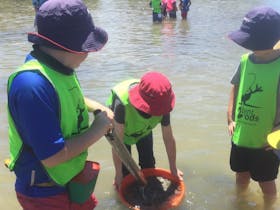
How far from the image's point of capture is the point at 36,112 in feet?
6.47

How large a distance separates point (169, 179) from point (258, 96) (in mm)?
1155

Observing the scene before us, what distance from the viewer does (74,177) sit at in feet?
7.70

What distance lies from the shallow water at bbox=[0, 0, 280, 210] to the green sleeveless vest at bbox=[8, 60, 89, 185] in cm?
167

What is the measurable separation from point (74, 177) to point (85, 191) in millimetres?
102

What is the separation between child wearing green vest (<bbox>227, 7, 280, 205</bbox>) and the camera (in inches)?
125

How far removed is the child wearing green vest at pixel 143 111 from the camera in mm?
3195

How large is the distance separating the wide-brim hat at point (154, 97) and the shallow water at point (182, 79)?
111 cm

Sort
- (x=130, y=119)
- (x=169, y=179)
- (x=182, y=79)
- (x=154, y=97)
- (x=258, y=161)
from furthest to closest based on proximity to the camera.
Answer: (x=182, y=79) < (x=169, y=179) < (x=130, y=119) < (x=258, y=161) < (x=154, y=97)

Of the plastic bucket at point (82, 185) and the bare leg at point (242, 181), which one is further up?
the plastic bucket at point (82, 185)

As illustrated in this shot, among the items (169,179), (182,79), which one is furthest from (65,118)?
(182,79)

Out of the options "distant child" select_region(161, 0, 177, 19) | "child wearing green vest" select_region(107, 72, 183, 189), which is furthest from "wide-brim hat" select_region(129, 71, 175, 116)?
"distant child" select_region(161, 0, 177, 19)

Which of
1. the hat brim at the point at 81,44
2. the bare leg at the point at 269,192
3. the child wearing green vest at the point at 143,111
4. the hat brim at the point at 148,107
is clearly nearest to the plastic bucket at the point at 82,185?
the child wearing green vest at the point at 143,111

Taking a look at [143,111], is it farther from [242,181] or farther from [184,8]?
[184,8]

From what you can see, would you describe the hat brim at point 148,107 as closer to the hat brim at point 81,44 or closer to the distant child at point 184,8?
the hat brim at point 81,44
